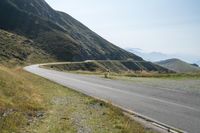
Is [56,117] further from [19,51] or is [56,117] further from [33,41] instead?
[33,41]

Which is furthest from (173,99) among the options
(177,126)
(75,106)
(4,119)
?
(4,119)

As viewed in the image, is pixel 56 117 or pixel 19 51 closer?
pixel 56 117

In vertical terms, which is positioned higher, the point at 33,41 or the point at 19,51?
the point at 33,41

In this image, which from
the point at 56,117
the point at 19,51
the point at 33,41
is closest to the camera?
the point at 56,117

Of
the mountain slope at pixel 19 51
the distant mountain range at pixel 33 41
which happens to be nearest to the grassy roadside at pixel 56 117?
the mountain slope at pixel 19 51

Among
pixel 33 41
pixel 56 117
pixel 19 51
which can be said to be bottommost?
pixel 56 117

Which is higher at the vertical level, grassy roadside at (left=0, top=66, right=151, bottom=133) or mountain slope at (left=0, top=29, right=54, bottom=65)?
mountain slope at (left=0, top=29, right=54, bottom=65)

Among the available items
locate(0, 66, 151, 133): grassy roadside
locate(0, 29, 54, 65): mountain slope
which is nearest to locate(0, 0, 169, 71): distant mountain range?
locate(0, 29, 54, 65): mountain slope

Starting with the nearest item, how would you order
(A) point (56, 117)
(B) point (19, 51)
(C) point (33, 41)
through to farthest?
(A) point (56, 117) → (B) point (19, 51) → (C) point (33, 41)

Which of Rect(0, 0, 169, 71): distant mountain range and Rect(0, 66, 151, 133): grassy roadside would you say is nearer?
Rect(0, 66, 151, 133): grassy roadside

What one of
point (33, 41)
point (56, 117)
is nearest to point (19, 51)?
point (33, 41)

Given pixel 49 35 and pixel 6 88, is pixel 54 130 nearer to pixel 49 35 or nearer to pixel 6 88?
pixel 6 88

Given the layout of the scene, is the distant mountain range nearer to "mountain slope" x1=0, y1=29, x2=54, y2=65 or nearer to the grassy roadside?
"mountain slope" x1=0, y1=29, x2=54, y2=65

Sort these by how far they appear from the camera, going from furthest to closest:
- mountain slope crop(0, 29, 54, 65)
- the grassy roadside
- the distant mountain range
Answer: the distant mountain range → mountain slope crop(0, 29, 54, 65) → the grassy roadside
